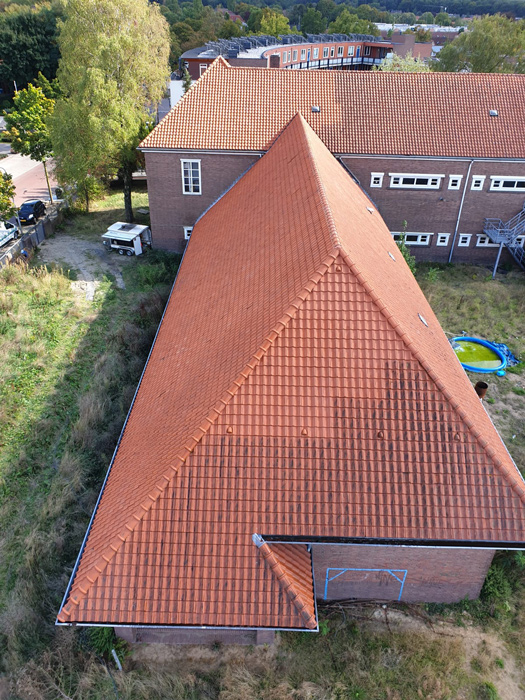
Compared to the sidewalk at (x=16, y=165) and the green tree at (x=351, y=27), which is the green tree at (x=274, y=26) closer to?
the green tree at (x=351, y=27)

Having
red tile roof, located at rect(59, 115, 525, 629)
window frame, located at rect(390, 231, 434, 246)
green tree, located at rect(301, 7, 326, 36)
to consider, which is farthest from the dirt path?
green tree, located at rect(301, 7, 326, 36)

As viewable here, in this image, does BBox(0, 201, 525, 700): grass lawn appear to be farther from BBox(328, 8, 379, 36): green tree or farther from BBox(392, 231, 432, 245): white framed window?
BBox(328, 8, 379, 36): green tree

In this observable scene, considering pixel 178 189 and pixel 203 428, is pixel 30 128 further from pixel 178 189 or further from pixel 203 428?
pixel 203 428

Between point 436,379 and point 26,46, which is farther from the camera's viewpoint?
point 26,46

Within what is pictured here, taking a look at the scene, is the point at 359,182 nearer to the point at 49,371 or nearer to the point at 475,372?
the point at 475,372

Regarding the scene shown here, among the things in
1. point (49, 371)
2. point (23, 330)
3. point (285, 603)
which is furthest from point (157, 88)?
point (285, 603)

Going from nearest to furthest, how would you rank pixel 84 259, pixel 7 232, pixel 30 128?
1. pixel 84 259
2. pixel 7 232
3. pixel 30 128

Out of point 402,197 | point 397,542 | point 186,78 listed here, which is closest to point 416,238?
point 402,197
